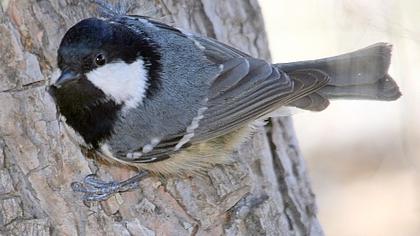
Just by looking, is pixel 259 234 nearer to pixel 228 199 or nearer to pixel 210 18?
pixel 228 199

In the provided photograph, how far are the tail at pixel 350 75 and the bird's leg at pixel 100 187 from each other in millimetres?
714

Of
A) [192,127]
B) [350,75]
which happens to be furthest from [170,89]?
[350,75]

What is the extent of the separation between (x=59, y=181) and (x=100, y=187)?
0.14 m

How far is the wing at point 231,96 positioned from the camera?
2.98 m

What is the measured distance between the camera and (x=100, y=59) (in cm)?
265

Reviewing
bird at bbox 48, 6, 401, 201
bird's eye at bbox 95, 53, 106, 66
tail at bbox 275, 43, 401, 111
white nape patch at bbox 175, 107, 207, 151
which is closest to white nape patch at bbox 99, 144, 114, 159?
bird at bbox 48, 6, 401, 201

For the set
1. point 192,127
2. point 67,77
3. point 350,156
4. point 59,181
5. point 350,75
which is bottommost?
point 350,156

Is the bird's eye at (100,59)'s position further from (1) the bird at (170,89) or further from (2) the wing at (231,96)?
(2) the wing at (231,96)

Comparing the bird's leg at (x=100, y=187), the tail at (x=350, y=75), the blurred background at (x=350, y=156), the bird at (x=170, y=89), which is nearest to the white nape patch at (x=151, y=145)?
the bird at (x=170, y=89)

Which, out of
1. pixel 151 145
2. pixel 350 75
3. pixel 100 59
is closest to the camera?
pixel 100 59

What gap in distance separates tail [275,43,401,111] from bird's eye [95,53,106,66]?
77 cm

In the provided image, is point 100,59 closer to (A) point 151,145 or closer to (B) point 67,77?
(B) point 67,77

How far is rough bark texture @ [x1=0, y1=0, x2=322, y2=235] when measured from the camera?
2.83m

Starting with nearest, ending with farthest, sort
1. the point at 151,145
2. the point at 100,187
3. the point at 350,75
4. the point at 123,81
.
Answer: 1. the point at 123,81
2. the point at 100,187
3. the point at 151,145
4. the point at 350,75
